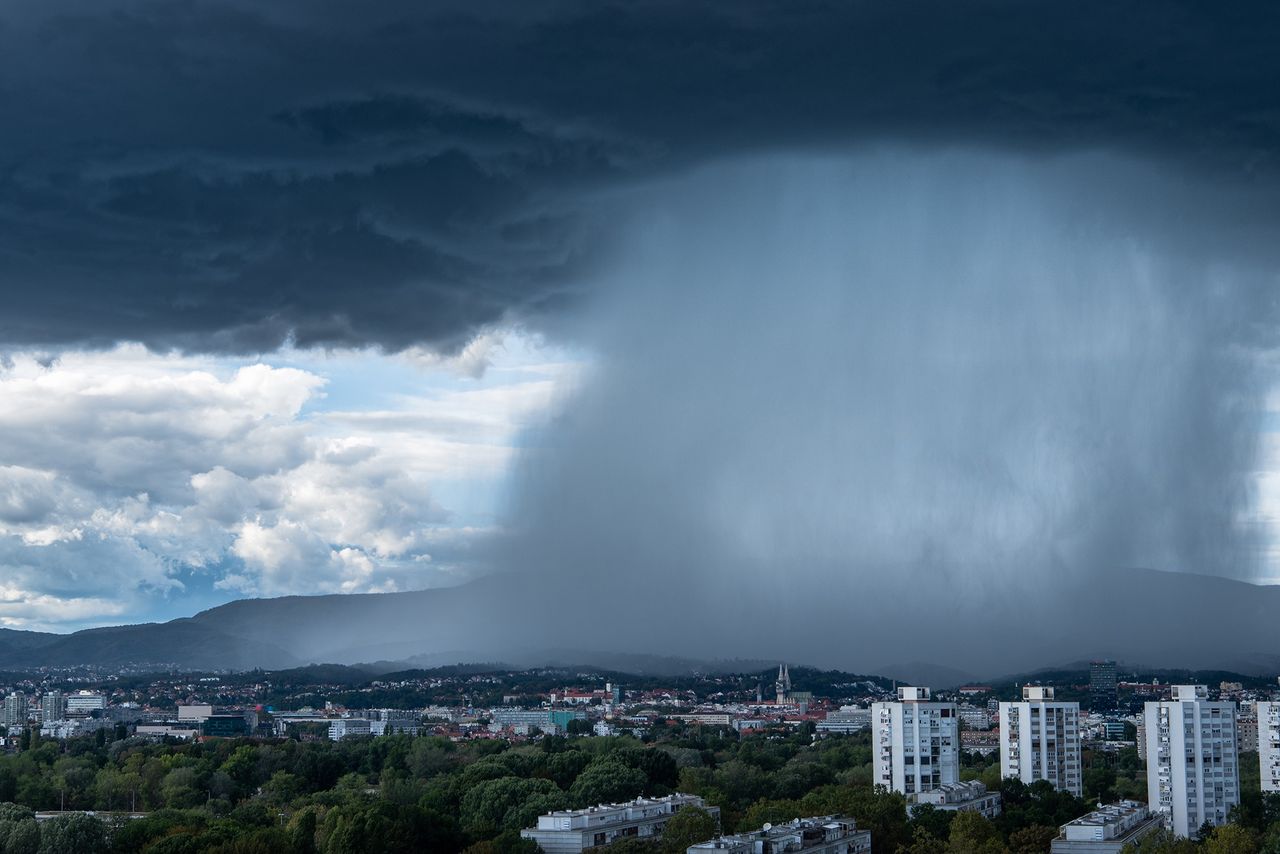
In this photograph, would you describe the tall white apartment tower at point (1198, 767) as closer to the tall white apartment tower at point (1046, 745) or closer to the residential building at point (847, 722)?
the tall white apartment tower at point (1046, 745)

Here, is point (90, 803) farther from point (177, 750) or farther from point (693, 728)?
point (693, 728)

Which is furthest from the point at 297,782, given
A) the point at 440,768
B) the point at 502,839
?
the point at 502,839

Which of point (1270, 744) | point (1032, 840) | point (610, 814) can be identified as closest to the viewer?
point (610, 814)

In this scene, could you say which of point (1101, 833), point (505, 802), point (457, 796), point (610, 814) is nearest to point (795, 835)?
point (610, 814)

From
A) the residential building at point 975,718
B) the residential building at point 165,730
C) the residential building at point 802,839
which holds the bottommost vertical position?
the residential building at point 165,730

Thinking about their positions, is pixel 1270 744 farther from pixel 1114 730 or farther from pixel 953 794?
pixel 1114 730

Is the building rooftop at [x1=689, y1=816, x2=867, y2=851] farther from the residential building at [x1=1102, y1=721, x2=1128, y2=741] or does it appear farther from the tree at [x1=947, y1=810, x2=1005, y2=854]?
the residential building at [x1=1102, y1=721, x2=1128, y2=741]

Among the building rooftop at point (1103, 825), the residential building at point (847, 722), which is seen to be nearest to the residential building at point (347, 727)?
the residential building at point (847, 722)
